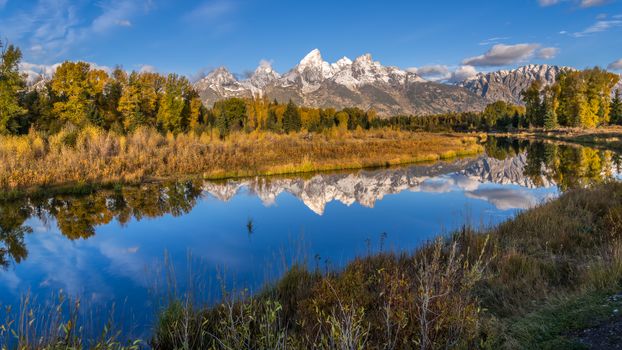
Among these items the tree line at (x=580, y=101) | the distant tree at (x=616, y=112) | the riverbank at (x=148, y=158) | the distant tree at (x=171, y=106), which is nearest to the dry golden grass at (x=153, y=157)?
the riverbank at (x=148, y=158)

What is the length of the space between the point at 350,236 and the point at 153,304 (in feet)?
19.7

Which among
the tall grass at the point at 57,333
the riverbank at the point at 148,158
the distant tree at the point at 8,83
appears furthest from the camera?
the distant tree at the point at 8,83

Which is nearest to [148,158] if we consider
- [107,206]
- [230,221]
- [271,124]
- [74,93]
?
[107,206]

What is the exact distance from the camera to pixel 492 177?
2322cm

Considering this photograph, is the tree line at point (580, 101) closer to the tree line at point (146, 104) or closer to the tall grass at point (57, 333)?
the tree line at point (146, 104)

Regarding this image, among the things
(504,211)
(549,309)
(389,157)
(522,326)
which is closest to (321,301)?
(522,326)

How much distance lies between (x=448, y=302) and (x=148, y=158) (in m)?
21.8

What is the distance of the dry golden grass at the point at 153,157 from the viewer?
17922 mm

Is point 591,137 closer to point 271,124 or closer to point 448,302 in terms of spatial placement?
point 271,124

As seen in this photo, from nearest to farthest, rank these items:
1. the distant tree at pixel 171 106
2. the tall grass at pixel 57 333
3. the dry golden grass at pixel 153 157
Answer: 1. the tall grass at pixel 57 333
2. the dry golden grass at pixel 153 157
3. the distant tree at pixel 171 106

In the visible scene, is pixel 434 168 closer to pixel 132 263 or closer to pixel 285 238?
pixel 285 238

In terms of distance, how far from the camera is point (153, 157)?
23.3 meters

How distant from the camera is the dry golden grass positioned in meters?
17.9

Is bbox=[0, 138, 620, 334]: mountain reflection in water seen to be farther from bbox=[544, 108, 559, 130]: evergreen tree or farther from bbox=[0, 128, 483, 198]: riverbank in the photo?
bbox=[544, 108, 559, 130]: evergreen tree
